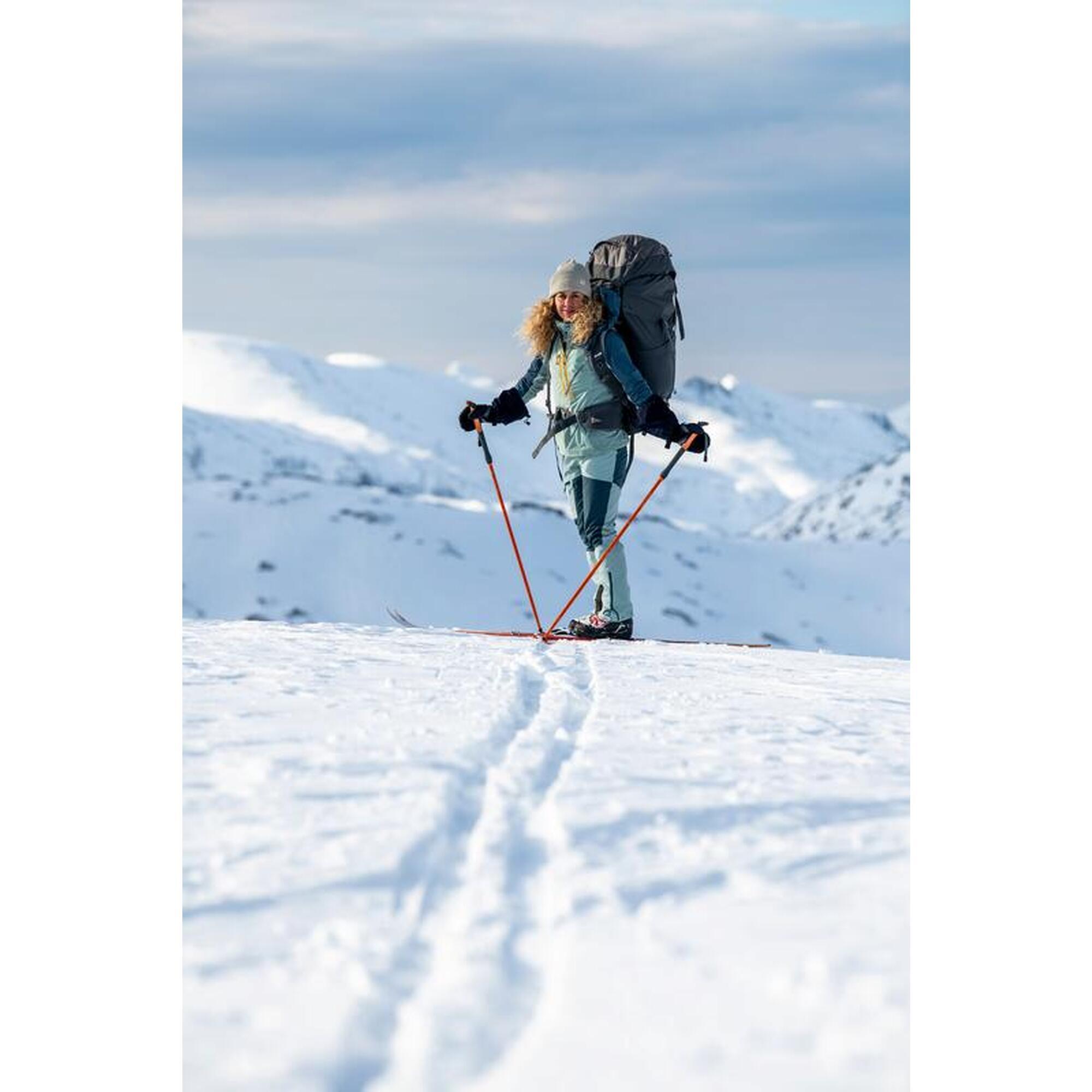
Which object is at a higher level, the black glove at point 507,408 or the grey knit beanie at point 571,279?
the grey knit beanie at point 571,279

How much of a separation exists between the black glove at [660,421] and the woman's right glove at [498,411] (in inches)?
37.7

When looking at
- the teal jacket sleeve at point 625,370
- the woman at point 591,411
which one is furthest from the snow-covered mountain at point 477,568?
the teal jacket sleeve at point 625,370

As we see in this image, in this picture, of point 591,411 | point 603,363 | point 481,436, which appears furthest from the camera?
point 481,436

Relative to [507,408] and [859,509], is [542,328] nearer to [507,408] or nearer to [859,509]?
[507,408]

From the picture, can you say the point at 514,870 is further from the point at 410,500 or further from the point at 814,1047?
the point at 410,500

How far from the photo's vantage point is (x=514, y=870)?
3.26 meters

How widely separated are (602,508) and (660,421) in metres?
0.78

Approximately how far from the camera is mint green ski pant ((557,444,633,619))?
25.7 ft

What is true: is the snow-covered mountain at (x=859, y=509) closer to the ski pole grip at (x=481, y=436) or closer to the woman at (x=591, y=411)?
the ski pole grip at (x=481, y=436)

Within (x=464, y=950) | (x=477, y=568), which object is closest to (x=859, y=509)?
(x=477, y=568)

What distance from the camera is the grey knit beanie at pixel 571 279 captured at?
24.7ft

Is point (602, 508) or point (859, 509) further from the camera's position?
point (859, 509)

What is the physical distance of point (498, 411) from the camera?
8.15 meters
